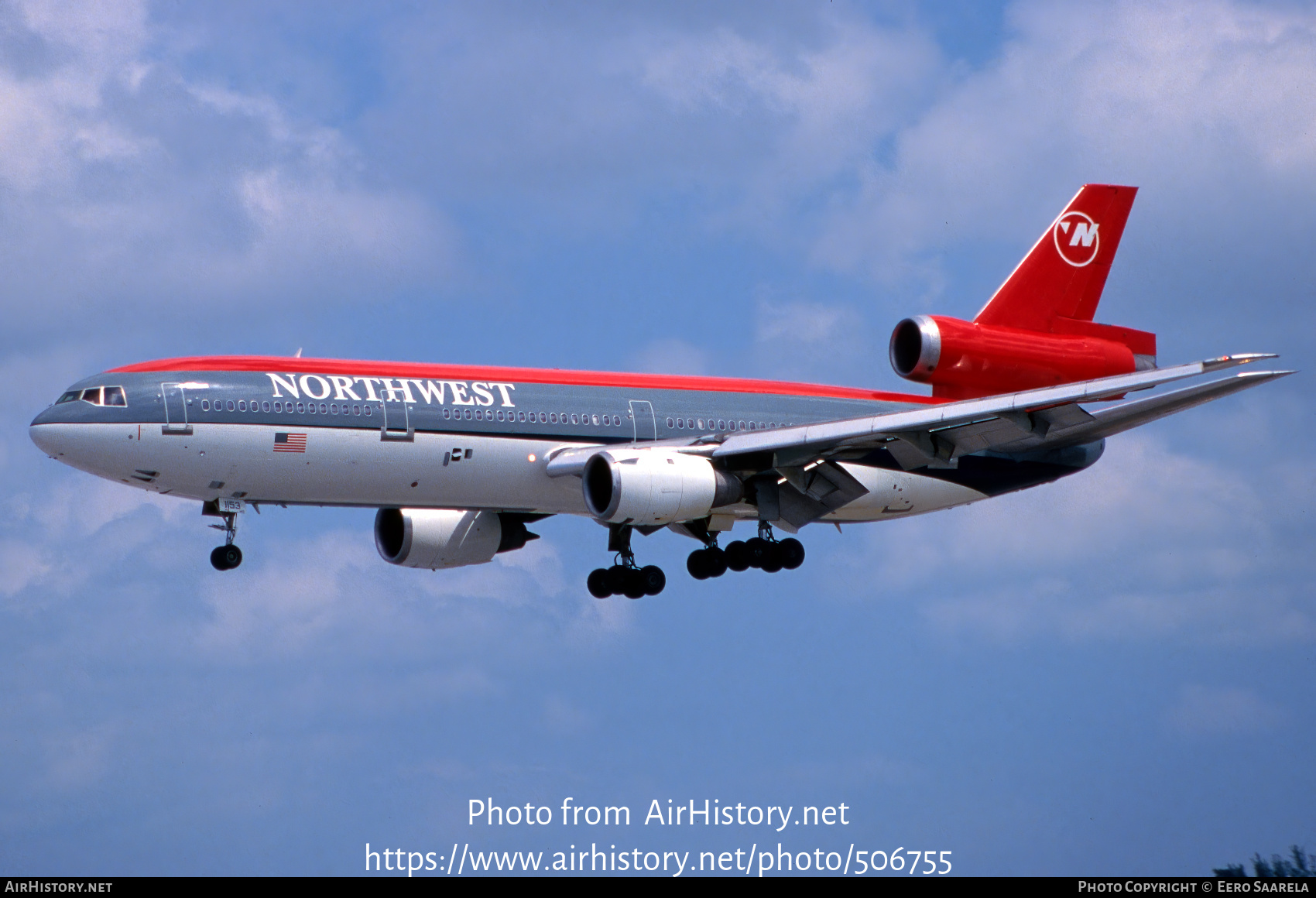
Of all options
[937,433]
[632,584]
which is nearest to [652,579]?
[632,584]

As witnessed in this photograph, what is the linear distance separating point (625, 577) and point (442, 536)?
5590 mm

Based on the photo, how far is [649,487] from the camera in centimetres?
4291

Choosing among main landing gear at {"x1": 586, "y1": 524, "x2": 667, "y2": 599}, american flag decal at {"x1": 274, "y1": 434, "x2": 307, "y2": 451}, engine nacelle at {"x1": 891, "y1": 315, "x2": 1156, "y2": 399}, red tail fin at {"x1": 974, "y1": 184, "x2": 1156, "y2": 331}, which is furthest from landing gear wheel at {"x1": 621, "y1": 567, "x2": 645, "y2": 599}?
red tail fin at {"x1": 974, "y1": 184, "x2": 1156, "y2": 331}

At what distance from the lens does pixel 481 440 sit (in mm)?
44625

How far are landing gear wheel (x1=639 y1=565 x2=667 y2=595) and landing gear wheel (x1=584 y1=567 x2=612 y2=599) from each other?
102 centimetres

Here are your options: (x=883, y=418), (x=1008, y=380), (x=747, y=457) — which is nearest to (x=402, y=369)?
(x=747, y=457)

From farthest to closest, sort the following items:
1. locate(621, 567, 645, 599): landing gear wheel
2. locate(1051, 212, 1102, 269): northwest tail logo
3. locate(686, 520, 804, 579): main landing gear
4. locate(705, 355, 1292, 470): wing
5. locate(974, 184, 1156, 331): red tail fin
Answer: locate(1051, 212, 1102, 269): northwest tail logo → locate(974, 184, 1156, 331): red tail fin → locate(621, 567, 645, 599): landing gear wheel → locate(686, 520, 804, 579): main landing gear → locate(705, 355, 1292, 470): wing

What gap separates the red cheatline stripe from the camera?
42.9 meters

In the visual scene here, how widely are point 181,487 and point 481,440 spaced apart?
7.52m

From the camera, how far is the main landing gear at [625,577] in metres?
51.2

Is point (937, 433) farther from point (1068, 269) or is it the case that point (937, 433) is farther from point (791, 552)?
point (1068, 269)

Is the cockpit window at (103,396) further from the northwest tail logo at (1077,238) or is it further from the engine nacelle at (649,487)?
the northwest tail logo at (1077,238)

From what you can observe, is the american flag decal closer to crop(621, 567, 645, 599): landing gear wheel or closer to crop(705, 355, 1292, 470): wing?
crop(705, 355, 1292, 470): wing

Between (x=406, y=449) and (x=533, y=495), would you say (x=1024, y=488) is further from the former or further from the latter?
(x=406, y=449)
